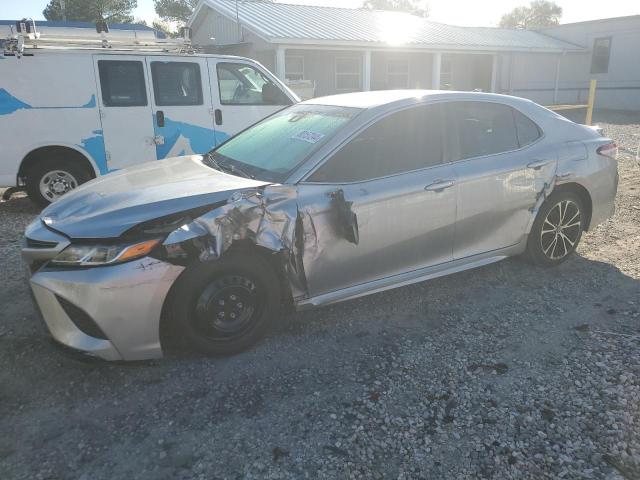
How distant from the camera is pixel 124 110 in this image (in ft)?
21.8

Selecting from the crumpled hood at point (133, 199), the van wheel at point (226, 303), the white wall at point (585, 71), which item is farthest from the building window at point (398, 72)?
the van wheel at point (226, 303)

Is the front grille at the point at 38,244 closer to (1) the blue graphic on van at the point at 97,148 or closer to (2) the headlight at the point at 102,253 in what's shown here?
(2) the headlight at the point at 102,253

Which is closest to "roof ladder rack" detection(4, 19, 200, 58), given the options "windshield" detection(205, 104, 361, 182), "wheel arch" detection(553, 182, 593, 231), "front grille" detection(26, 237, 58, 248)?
"windshield" detection(205, 104, 361, 182)

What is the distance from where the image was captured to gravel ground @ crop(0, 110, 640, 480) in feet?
7.87

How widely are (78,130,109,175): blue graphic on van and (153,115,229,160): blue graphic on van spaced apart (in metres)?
0.70

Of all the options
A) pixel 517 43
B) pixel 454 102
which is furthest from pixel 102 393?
pixel 517 43

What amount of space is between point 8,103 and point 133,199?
425 cm

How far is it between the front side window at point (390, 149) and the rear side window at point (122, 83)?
4.33 meters

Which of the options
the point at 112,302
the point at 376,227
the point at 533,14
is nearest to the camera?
the point at 112,302

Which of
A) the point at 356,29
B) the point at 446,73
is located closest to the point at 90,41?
the point at 356,29

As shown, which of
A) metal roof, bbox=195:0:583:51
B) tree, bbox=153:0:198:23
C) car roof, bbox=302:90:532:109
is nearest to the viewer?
car roof, bbox=302:90:532:109

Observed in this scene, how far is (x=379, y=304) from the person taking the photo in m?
3.99

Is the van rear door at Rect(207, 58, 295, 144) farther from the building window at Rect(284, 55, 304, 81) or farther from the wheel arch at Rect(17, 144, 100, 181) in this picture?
the building window at Rect(284, 55, 304, 81)

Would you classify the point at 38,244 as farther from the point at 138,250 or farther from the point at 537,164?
the point at 537,164
